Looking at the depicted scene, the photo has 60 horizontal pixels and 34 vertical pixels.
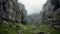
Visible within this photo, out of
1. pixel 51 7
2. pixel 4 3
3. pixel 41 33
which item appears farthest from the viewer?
pixel 51 7

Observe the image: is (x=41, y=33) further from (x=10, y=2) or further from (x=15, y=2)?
(x=15, y=2)

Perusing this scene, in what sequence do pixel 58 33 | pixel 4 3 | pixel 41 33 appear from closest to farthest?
pixel 41 33, pixel 58 33, pixel 4 3

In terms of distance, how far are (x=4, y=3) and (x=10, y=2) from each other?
15.0m

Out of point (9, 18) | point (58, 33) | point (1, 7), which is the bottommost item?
point (58, 33)

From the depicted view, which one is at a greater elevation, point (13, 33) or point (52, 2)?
point (52, 2)

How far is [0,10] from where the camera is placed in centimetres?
13512

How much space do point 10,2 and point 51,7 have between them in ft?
144

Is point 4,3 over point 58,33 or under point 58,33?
over

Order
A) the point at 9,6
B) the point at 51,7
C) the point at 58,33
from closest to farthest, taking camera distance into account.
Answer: the point at 58,33, the point at 9,6, the point at 51,7

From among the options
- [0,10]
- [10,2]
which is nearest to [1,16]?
[0,10]

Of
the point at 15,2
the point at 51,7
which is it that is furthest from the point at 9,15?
the point at 51,7

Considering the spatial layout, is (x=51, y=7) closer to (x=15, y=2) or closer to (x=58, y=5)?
(x=58, y=5)

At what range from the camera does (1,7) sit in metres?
138

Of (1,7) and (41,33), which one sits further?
(1,7)
